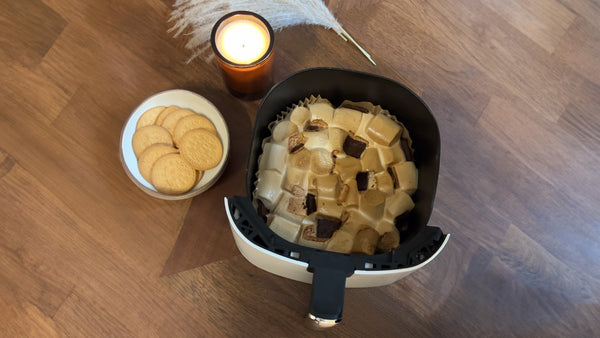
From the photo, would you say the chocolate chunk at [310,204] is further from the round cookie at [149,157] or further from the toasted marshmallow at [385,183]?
the round cookie at [149,157]

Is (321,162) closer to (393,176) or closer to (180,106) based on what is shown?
(393,176)

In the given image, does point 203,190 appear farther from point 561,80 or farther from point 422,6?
point 561,80

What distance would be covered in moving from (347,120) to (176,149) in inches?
9.7

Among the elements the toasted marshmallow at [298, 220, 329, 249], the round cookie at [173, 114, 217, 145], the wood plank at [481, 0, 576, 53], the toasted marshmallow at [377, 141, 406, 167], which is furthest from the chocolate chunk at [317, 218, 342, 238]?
the wood plank at [481, 0, 576, 53]

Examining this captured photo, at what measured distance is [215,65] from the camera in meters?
0.70

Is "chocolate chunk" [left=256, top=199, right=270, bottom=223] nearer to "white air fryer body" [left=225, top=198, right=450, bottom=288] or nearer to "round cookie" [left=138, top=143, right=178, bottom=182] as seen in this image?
"white air fryer body" [left=225, top=198, right=450, bottom=288]

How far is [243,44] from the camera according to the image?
0.61m

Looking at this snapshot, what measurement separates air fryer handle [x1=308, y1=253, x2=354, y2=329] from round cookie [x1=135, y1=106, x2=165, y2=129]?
332 mm

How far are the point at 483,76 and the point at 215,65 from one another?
42 centimetres

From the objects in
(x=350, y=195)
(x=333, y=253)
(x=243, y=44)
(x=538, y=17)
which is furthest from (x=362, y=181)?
(x=538, y=17)

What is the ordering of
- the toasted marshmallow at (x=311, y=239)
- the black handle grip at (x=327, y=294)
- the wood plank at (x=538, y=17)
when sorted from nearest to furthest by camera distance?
the black handle grip at (x=327, y=294)
the toasted marshmallow at (x=311, y=239)
the wood plank at (x=538, y=17)

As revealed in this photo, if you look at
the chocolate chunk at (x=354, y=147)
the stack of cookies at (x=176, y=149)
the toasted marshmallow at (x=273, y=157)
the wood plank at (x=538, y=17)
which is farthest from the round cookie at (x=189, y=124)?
the wood plank at (x=538, y=17)

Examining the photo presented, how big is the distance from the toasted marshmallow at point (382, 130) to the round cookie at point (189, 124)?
0.76 ft

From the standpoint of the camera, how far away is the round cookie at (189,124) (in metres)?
0.64
